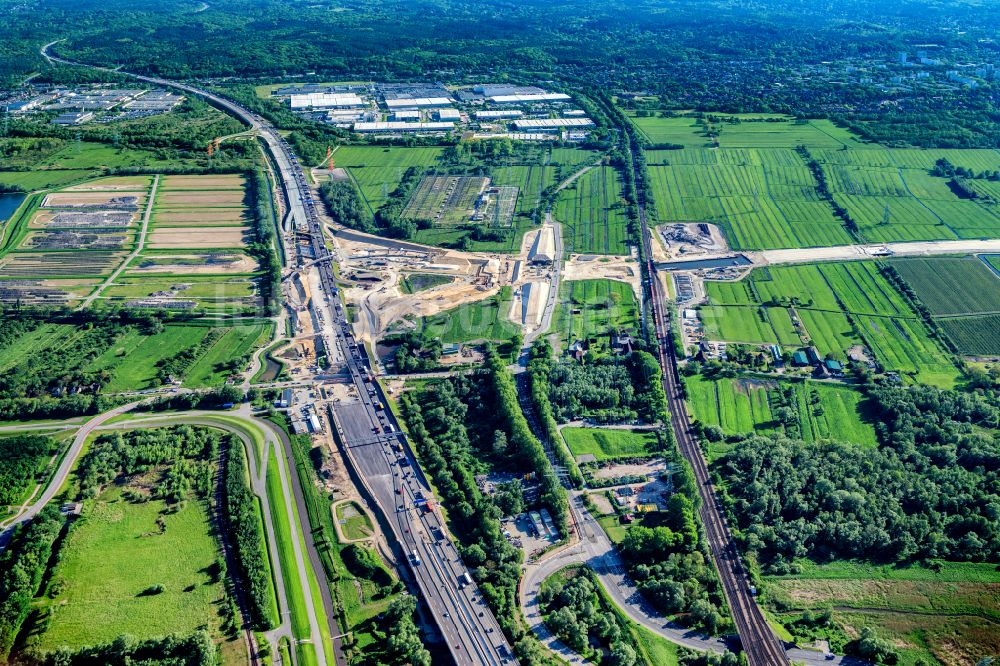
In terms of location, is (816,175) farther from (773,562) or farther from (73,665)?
(73,665)

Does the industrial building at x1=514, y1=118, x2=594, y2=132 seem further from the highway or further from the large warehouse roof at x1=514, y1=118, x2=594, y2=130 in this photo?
the highway

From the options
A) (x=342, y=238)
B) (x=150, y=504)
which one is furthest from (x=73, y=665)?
(x=342, y=238)

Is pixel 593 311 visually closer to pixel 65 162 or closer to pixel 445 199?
pixel 445 199

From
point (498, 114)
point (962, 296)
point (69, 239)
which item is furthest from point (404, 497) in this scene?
point (498, 114)

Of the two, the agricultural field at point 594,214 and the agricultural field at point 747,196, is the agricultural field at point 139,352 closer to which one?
the agricultural field at point 594,214

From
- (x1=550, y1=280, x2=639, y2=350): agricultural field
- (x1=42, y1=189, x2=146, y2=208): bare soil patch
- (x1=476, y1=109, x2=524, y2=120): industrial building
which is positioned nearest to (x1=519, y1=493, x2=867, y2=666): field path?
(x1=550, y1=280, x2=639, y2=350): agricultural field
